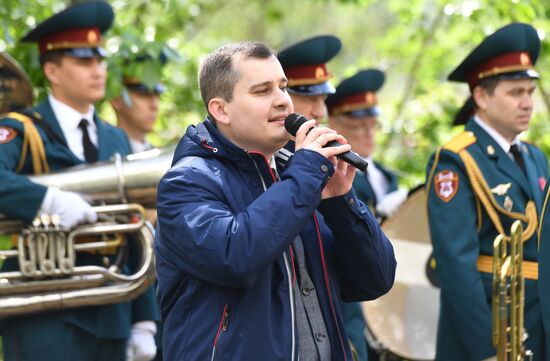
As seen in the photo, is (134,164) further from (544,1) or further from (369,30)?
(369,30)

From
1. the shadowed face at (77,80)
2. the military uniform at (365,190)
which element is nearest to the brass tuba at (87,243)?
the shadowed face at (77,80)

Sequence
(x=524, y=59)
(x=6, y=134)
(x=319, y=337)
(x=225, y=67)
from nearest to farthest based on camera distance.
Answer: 1. (x=319, y=337)
2. (x=225, y=67)
3. (x=6, y=134)
4. (x=524, y=59)

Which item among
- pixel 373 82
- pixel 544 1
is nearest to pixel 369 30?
pixel 544 1

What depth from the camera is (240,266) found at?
11.6ft

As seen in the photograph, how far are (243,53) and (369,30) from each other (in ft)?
53.4

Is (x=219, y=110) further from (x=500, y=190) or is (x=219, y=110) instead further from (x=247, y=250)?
(x=500, y=190)

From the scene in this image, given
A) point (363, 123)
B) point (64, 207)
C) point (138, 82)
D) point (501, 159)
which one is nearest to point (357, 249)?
point (501, 159)

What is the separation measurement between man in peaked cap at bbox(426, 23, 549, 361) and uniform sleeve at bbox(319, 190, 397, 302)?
1711mm

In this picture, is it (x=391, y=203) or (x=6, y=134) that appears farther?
(x=391, y=203)

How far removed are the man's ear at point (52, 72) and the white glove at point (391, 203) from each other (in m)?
2.26

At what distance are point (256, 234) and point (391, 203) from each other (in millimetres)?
3804

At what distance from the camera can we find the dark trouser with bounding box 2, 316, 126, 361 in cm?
573

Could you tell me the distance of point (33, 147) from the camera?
19.6 ft

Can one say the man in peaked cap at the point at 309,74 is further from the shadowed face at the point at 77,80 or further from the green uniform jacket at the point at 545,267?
the green uniform jacket at the point at 545,267
